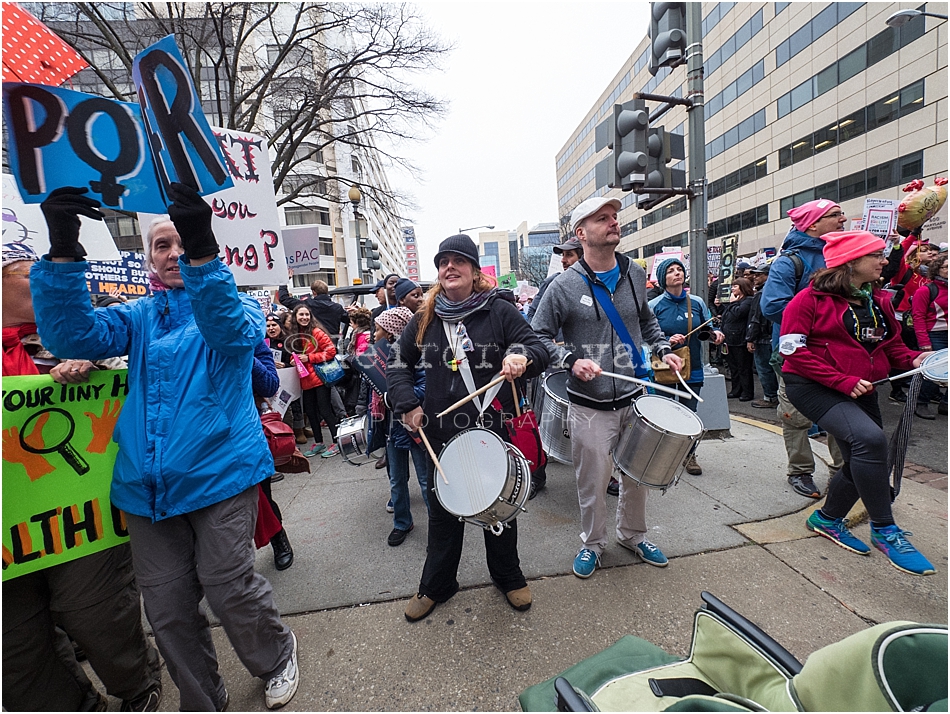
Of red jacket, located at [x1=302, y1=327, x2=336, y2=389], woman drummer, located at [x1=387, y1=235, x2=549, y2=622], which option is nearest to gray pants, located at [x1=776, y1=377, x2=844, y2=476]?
woman drummer, located at [x1=387, y1=235, x2=549, y2=622]

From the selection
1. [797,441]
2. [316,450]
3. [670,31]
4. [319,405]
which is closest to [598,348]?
[797,441]

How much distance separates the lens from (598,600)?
2498 millimetres

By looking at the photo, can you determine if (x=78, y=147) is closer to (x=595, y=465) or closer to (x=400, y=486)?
(x=400, y=486)

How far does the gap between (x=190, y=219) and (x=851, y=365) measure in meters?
3.57

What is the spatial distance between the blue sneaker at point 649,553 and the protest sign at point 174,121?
3.06 meters

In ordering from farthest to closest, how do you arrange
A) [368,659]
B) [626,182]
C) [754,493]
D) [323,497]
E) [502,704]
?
[626,182]
[323,497]
[754,493]
[368,659]
[502,704]

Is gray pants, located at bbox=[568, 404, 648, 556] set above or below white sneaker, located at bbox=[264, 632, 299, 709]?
above

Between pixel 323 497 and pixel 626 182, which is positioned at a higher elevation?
pixel 626 182

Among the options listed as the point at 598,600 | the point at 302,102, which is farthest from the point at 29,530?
the point at 302,102

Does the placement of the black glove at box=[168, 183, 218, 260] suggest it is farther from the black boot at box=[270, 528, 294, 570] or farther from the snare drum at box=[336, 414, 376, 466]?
the snare drum at box=[336, 414, 376, 466]

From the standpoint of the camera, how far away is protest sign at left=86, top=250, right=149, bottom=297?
5442mm

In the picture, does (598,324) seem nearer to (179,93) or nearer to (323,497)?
(179,93)

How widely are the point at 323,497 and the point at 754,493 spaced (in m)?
3.88

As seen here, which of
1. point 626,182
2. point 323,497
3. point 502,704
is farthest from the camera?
point 626,182
